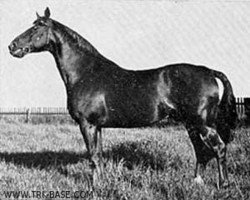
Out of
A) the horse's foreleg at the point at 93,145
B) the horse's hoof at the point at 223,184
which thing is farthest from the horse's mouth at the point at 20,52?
the horse's hoof at the point at 223,184

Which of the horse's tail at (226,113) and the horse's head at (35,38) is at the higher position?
the horse's head at (35,38)

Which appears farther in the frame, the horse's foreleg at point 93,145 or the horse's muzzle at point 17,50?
the horse's muzzle at point 17,50

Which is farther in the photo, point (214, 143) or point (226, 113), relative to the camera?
point (226, 113)

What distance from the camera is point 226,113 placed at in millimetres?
4750

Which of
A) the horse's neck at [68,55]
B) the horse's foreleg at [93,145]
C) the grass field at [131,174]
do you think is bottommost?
the grass field at [131,174]

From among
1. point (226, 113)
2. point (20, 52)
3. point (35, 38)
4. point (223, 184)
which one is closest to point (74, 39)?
point (35, 38)

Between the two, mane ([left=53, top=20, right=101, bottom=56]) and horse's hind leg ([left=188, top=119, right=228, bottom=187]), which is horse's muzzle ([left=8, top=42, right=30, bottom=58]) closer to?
mane ([left=53, top=20, right=101, bottom=56])

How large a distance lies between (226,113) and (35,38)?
9.98 ft

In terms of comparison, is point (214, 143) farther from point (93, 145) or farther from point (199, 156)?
point (93, 145)

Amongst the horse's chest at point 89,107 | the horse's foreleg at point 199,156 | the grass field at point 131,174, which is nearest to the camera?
the grass field at point 131,174

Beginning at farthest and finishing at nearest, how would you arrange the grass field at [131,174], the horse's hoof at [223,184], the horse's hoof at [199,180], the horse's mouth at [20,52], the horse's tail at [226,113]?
the horse's mouth at [20,52] < the horse's tail at [226,113] < the horse's hoof at [199,180] < the horse's hoof at [223,184] < the grass field at [131,174]

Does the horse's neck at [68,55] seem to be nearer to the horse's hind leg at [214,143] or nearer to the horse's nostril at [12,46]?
the horse's nostril at [12,46]

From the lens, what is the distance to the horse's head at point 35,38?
493cm

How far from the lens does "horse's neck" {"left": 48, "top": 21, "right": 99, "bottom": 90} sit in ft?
16.1
